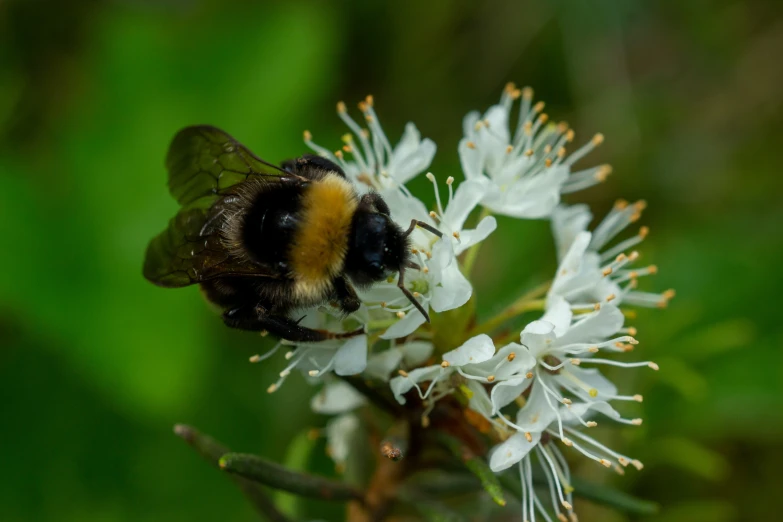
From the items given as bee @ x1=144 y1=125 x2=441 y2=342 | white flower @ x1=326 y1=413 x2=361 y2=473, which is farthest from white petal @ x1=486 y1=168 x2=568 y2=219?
white flower @ x1=326 y1=413 x2=361 y2=473

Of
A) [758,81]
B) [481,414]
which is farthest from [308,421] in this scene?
[758,81]

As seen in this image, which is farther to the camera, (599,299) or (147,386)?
(147,386)

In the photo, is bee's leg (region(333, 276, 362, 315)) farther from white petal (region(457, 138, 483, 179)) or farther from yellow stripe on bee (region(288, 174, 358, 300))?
white petal (region(457, 138, 483, 179))

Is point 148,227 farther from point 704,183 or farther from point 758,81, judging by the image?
point 758,81

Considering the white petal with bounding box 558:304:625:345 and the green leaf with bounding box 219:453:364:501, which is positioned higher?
the white petal with bounding box 558:304:625:345

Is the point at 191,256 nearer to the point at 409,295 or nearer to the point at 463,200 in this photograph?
the point at 409,295
